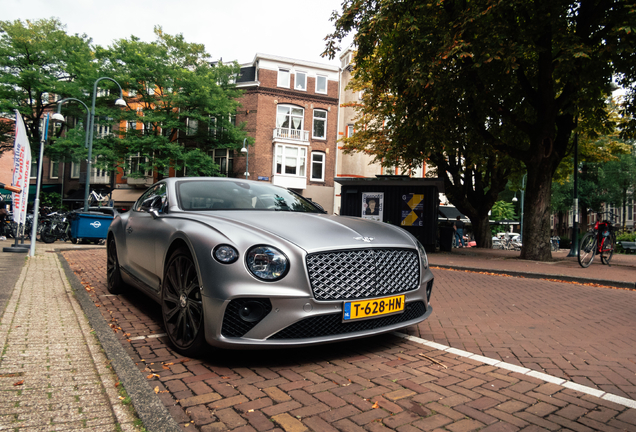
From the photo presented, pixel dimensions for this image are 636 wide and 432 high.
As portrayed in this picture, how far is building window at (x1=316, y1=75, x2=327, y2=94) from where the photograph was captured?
38812 millimetres

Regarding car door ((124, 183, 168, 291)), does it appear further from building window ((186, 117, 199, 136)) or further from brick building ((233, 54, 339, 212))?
brick building ((233, 54, 339, 212))

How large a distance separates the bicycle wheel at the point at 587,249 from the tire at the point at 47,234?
56.8ft

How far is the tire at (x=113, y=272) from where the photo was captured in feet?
19.0

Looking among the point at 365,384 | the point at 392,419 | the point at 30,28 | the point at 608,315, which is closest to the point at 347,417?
the point at 392,419

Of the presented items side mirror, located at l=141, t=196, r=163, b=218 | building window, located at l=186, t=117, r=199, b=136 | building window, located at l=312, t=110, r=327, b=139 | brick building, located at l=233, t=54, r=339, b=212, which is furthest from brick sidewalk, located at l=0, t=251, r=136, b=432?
building window, located at l=312, t=110, r=327, b=139

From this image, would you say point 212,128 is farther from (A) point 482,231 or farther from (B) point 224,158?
(A) point 482,231

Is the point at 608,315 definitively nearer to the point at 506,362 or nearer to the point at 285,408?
the point at 506,362

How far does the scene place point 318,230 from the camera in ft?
11.3

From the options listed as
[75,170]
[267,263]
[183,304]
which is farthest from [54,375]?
[75,170]

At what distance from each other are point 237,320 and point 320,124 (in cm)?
3706

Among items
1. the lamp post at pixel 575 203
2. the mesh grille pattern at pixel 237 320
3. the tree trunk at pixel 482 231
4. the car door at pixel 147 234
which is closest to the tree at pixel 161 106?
the tree trunk at pixel 482 231

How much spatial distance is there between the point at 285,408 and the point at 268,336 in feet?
A: 1.85

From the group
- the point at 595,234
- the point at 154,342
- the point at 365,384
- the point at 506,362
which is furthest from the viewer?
the point at 595,234

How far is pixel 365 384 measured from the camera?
2.94 metres
